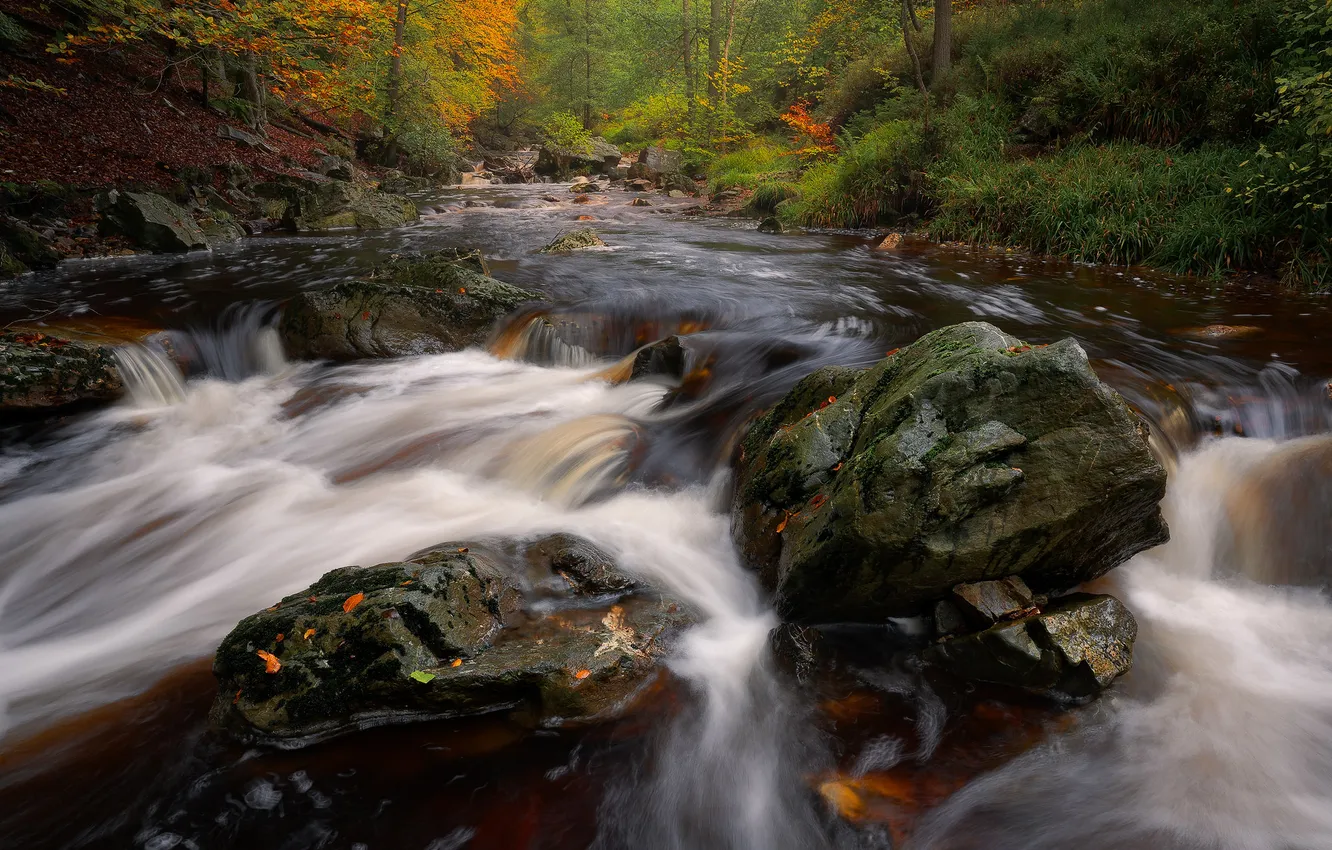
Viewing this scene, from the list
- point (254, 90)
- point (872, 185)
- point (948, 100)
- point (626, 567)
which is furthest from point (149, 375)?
point (948, 100)

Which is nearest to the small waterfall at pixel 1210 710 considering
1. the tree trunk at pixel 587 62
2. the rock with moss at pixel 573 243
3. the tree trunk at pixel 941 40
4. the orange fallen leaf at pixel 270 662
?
the orange fallen leaf at pixel 270 662

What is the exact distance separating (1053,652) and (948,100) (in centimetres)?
1443

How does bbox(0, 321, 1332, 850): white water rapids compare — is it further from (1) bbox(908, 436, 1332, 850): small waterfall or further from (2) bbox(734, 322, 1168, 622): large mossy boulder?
A: (2) bbox(734, 322, 1168, 622): large mossy boulder

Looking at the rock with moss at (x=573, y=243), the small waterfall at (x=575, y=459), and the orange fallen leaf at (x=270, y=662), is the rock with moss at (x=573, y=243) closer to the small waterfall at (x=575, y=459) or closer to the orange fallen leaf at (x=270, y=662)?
the small waterfall at (x=575, y=459)

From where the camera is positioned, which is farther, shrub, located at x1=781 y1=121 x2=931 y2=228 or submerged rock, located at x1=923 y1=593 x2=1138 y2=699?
shrub, located at x1=781 y1=121 x2=931 y2=228

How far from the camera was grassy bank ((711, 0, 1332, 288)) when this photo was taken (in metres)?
7.74

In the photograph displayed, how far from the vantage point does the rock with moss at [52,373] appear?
5.23 meters

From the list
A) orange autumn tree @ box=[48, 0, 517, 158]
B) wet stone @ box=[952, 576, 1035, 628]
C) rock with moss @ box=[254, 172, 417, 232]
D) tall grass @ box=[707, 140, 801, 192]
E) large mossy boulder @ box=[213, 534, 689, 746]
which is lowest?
large mossy boulder @ box=[213, 534, 689, 746]

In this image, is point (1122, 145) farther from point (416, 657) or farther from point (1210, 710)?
point (416, 657)

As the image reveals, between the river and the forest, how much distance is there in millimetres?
1356

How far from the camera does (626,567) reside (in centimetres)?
385

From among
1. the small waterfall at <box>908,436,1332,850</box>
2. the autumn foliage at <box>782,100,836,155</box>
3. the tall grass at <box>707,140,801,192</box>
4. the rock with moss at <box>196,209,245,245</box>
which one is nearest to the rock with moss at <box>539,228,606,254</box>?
the rock with moss at <box>196,209,245,245</box>

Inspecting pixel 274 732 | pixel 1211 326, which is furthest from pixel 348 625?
pixel 1211 326

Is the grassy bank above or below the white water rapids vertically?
above
